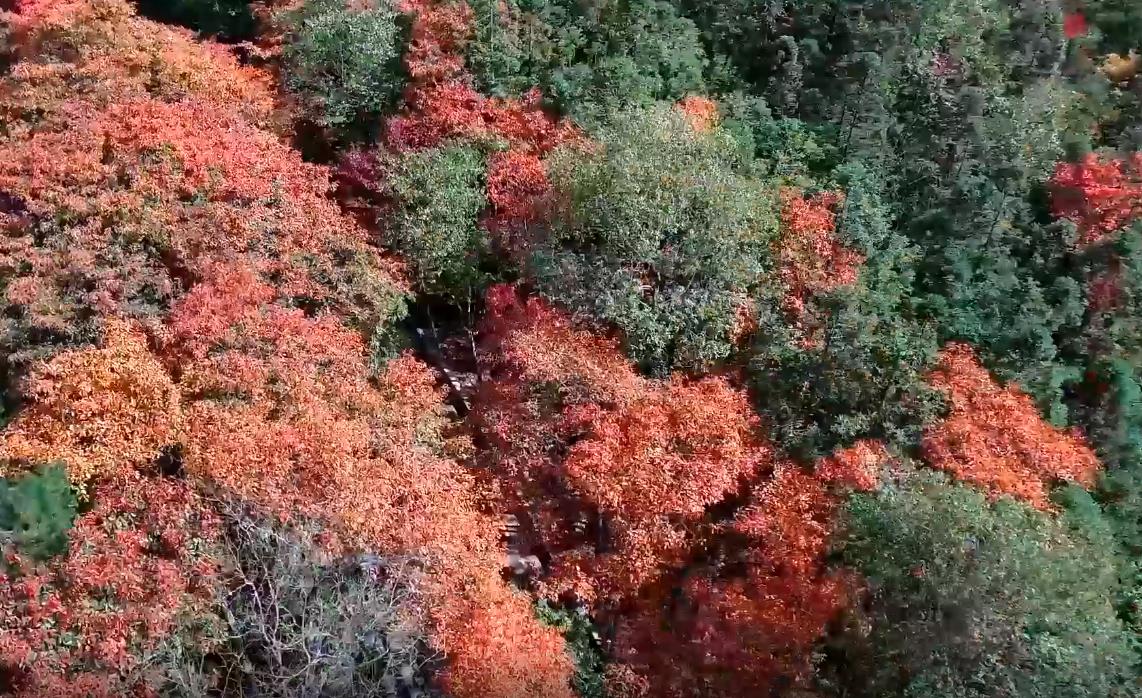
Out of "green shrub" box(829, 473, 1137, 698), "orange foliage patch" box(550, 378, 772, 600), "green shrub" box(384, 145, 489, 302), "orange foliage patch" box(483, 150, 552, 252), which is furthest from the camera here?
"green shrub" box(384, 145, 489, 302)

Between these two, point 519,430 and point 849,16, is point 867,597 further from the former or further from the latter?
point 849,16

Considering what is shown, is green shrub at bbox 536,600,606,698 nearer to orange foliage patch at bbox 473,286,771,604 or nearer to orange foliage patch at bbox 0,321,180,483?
orange foliage patch at bbox 473,286,771,604

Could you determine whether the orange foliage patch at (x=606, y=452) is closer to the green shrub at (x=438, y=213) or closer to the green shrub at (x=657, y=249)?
the green shrub at (x=657, y=249)

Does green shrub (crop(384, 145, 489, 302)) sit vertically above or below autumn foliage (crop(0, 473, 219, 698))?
above

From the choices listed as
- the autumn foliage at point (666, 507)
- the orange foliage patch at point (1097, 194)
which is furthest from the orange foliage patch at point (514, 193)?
the orange foliage patch at point (1097, 194)

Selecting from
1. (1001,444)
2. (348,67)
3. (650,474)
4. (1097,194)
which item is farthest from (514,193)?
(1097,194)

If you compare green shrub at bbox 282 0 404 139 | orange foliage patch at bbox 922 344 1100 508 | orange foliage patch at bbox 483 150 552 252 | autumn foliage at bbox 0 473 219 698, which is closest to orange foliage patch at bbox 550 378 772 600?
orange foliage patch at bbox 922 344 1100 508

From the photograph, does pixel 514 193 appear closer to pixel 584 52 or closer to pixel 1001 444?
pixel 584 52
